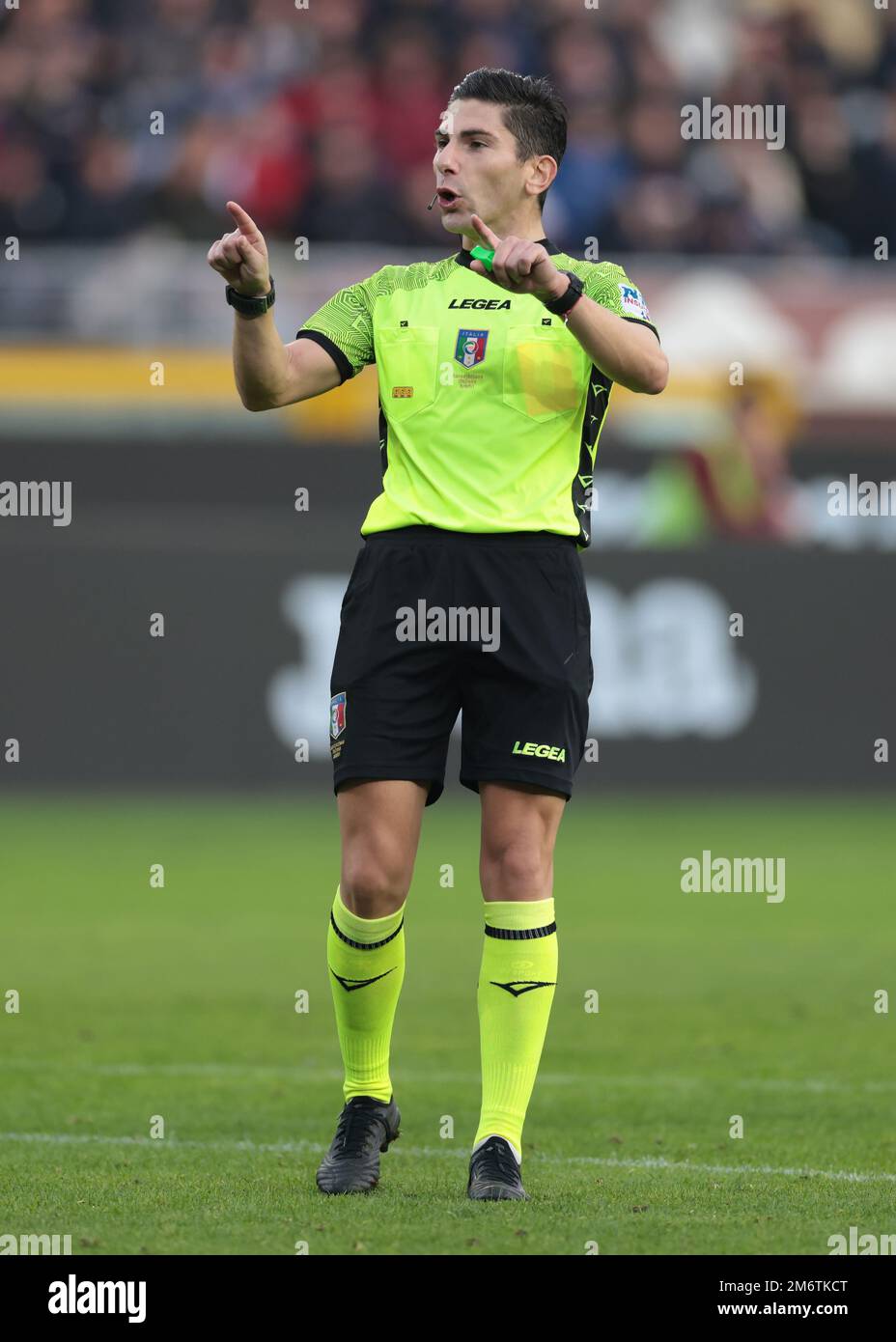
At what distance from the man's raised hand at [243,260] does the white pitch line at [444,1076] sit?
2563 mm

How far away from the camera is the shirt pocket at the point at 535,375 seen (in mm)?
4719

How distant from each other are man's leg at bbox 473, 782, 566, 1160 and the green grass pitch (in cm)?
23

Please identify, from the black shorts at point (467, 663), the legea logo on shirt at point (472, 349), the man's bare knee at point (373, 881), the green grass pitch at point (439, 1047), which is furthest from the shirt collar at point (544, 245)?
the green grass pitch at point (439, 1047)

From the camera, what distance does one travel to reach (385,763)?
464 centimetres

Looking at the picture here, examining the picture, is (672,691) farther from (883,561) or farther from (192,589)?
(192,589)

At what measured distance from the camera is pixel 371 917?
4.77m

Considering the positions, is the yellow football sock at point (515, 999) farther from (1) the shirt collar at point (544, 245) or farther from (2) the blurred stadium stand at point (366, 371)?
(2) the blurred stadium stand at point (366, 371)

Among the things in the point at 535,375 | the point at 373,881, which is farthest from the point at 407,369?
the point at 373,881

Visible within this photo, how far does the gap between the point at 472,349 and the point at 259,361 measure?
1.54 ft

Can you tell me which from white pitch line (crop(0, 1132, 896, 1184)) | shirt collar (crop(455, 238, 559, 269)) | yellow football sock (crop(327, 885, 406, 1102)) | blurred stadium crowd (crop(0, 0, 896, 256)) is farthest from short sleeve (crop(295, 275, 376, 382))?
blurred stadium crowd (crop(0, 0, 896, 256))

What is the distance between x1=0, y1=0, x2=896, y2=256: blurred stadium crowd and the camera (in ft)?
52.7

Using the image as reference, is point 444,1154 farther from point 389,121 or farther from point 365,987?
point 389,121

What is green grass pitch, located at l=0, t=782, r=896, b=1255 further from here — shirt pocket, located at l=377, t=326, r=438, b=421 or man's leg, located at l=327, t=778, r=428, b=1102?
shirt pocket, located at l=377, t=326, r=438, b=421

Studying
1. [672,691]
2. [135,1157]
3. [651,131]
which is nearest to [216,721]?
[672,691]
